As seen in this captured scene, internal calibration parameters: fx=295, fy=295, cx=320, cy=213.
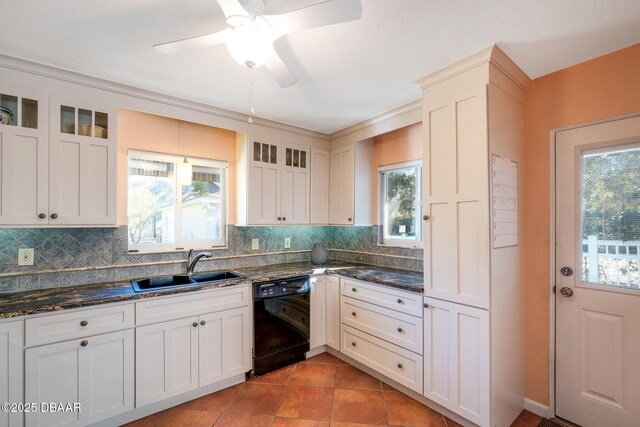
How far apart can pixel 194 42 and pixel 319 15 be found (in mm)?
646

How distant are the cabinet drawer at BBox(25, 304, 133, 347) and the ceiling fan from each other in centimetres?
165

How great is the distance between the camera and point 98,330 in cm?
190

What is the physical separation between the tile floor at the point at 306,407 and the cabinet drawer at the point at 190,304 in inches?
26.8

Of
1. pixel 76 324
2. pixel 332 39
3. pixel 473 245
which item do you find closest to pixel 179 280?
pixel 76 324

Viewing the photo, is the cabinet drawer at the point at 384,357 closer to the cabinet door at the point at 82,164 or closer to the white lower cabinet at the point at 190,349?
the white lower cabinet at the point at 190,349

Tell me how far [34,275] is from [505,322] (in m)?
3.31

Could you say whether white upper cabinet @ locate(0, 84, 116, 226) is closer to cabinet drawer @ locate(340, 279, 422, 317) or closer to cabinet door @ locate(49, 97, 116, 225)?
cabinet door @ locate(49, 97, 116, 225)

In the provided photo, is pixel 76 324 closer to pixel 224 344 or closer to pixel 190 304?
pixel 190 304

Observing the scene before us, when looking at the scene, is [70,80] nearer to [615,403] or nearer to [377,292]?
[377,292]

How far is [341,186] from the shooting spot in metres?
3.44

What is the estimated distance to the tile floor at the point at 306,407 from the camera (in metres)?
2.05

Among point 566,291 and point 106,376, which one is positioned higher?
point 566,291

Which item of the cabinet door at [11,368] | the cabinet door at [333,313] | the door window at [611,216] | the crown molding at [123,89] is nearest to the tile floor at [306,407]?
the cabinet door at [333,313]

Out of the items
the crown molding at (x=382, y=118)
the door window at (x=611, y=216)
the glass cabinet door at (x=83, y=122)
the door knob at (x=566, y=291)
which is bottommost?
the door knob at (x=566, y=291)
